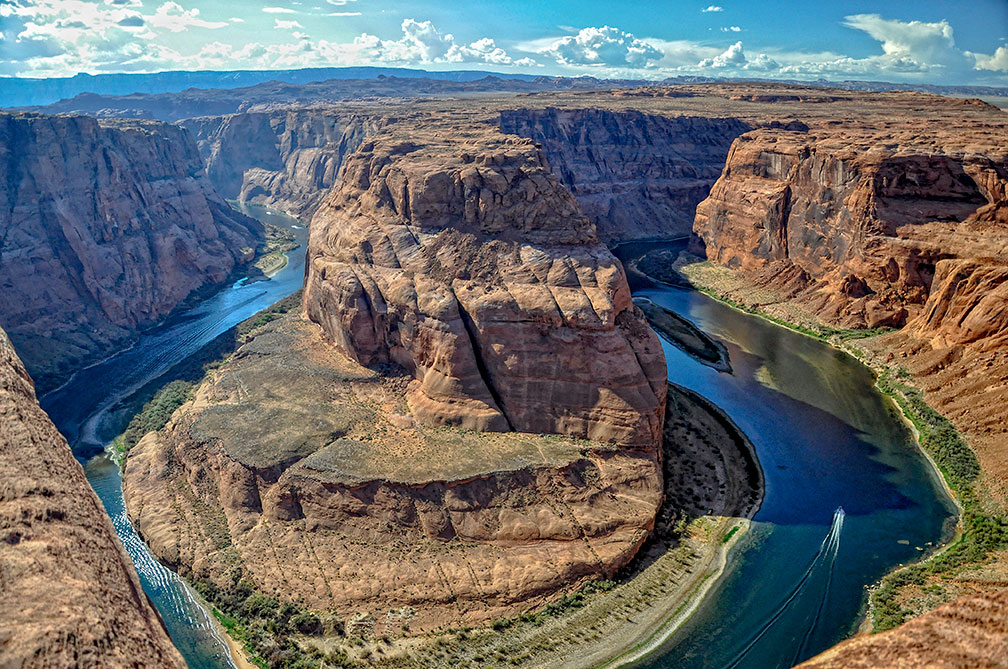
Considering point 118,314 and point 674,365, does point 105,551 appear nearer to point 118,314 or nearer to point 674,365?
point 674,365

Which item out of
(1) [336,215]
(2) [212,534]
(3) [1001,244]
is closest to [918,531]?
(3) [1001,244]

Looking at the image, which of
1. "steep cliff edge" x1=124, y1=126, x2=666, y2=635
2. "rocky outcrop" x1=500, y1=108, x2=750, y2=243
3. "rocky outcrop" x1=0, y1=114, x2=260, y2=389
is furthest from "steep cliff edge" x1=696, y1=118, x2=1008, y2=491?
"rocky outcrop" x1=0, y1=114, x2=260, y2=389

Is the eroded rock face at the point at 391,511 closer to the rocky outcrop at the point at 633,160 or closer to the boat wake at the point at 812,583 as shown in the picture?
the boat wake at the point at 812,583

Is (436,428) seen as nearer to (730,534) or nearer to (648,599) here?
(648,599)

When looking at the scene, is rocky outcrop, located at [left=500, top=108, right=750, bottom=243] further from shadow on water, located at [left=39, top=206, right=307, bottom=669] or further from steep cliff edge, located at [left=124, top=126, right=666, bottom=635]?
steep cliff edge, located at [left=124, top=126, right=666, bottom=635]

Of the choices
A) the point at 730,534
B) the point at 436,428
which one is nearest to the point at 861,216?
the point at 730,534
